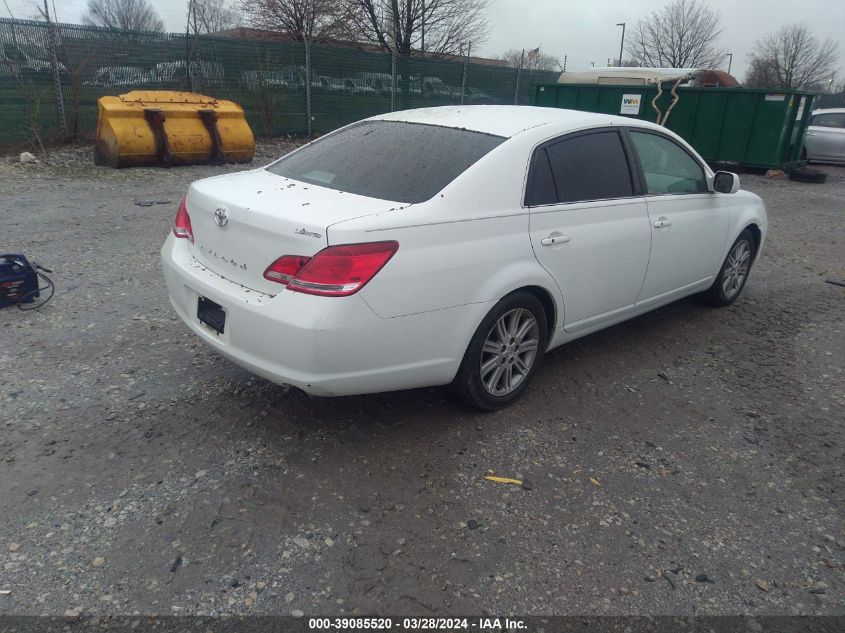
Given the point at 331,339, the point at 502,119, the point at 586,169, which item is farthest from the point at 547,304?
the point at 331,339

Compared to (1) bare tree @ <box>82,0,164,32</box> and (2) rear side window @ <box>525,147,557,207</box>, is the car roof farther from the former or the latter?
(1) bare tree @ <box>82,0,164,32</box>

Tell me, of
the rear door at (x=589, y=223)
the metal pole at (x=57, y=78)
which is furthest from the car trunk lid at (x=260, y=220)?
the metal pole at (x=57, y=78)

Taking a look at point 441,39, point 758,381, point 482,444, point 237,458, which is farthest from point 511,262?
point 441,39

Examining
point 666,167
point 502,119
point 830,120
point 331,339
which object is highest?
point 502,119

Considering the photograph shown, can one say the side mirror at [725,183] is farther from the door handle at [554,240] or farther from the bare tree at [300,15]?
the bare tree at [300,15]

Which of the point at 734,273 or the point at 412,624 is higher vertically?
the point at 734,273

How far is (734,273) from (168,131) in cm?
974

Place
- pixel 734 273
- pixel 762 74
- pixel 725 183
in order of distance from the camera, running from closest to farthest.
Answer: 1. pixel 725 183
2. pixel 734 273
3. pixel 762 74

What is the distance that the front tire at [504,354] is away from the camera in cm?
341

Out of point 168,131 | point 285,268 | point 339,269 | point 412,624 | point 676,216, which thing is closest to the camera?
point 412,624

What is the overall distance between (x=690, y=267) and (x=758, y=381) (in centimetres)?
100

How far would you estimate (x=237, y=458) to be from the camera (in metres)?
3.16

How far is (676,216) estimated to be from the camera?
4.56 meters

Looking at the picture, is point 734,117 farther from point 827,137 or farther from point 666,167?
point 666,167
